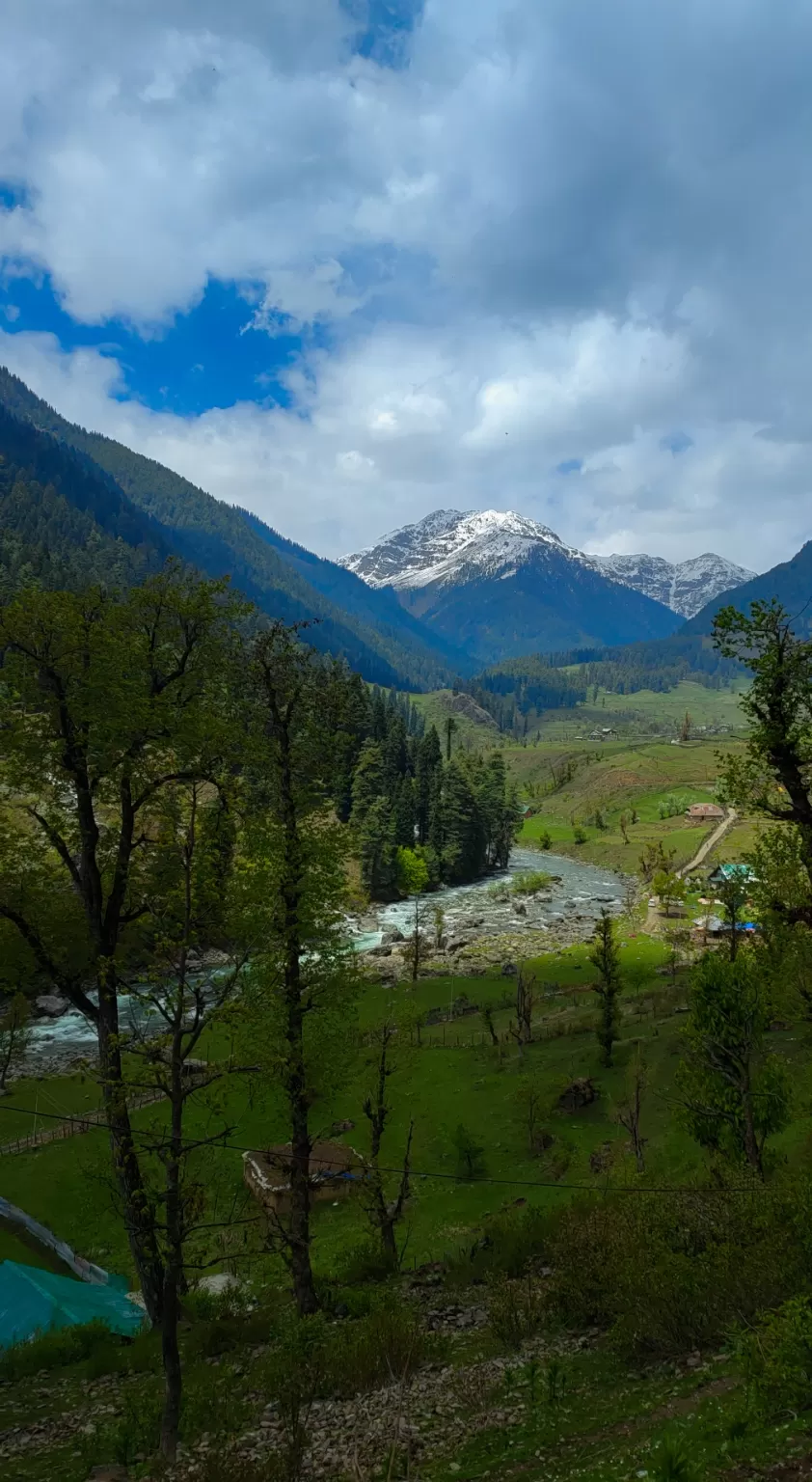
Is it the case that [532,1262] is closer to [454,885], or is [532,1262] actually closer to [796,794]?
[796,794]

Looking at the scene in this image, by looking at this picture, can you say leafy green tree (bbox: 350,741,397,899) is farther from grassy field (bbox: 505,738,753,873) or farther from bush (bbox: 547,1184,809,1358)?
bush (bbox: 547,1184,809,1358)

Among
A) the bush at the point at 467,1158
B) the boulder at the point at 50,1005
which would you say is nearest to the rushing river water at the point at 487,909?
the boulder at the point at 50,1005

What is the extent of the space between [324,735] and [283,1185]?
20840 millimetres

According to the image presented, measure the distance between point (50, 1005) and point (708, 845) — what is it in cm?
10438

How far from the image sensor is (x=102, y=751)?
17.3m

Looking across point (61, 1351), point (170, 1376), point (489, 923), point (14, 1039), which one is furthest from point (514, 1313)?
point (489, 923)

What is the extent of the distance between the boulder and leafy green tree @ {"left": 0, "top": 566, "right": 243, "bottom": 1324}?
49.2 meters

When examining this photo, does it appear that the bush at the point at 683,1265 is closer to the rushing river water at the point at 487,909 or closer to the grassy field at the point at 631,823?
the rushing river water at the point at 487,909

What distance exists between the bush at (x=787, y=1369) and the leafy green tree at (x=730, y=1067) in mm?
15195

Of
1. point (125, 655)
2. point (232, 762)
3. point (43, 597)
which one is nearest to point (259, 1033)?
point (232, 762)

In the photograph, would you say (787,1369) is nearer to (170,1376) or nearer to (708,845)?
(170,1376)

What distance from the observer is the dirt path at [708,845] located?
115 metres

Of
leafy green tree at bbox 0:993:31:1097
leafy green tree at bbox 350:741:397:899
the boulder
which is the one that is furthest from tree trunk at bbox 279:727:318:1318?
leafy green tree at bbox 350:741:397:899

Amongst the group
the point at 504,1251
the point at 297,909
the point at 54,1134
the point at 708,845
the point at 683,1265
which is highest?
the point at 297,909
